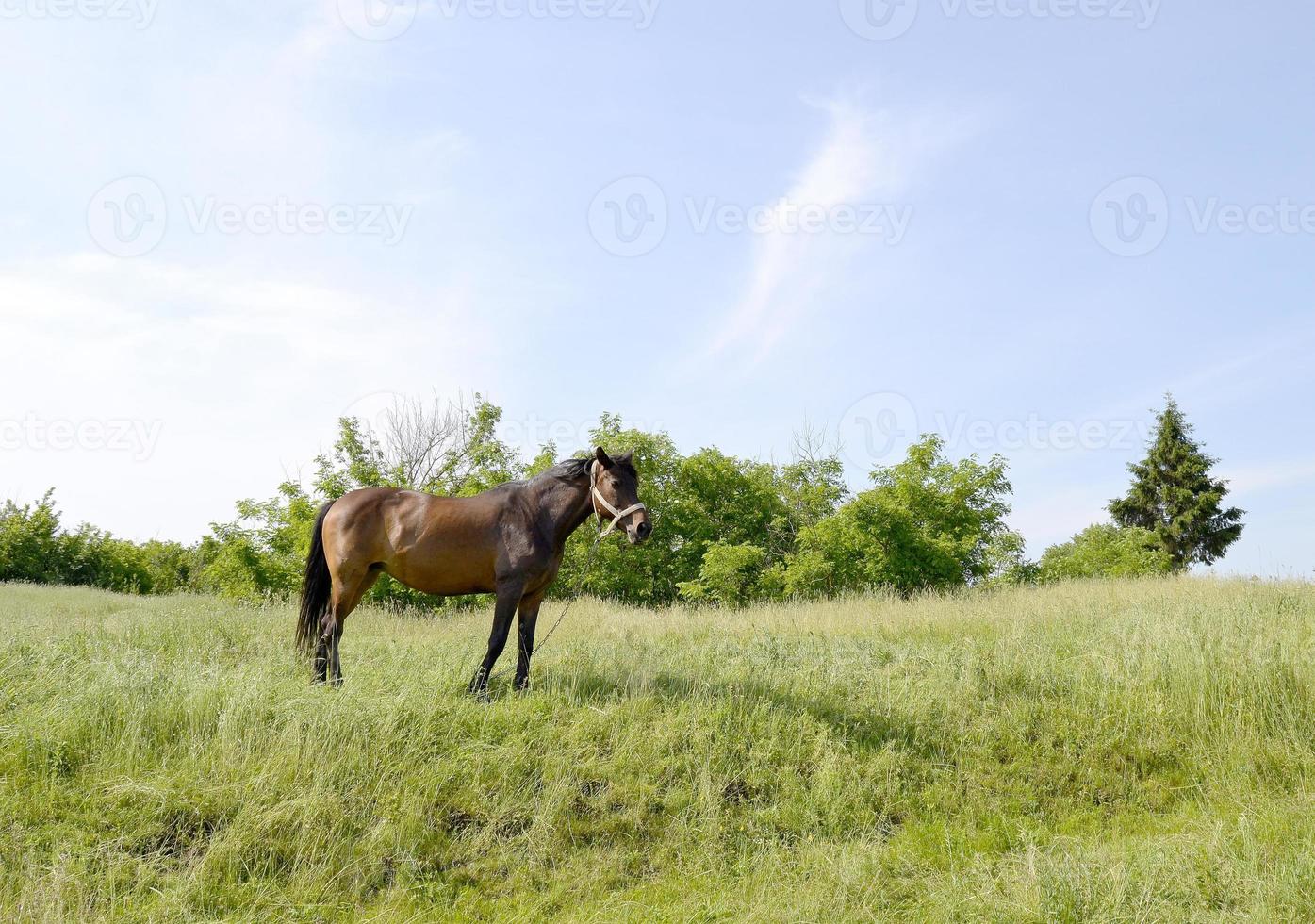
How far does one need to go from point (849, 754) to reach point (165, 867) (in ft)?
16.6

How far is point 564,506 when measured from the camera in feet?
24.0

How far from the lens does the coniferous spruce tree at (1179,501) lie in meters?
36.8

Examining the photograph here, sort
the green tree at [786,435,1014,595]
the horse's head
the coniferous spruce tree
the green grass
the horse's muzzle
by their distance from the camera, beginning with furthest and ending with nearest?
the coniferous spruce tree → the green tree at [786,435,1014,595] → the horse's head → the horse's muzzle → the green grass

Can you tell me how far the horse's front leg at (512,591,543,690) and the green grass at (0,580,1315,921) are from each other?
209mm

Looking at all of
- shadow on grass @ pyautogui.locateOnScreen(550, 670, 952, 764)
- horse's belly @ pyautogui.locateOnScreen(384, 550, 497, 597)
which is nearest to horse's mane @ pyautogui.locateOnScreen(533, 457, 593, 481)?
horse's belly @ pyautogui.locateOnScreen(384, 550, 497, 597)

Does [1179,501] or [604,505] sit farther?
[1179,501]

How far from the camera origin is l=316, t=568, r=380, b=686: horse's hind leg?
288 inches

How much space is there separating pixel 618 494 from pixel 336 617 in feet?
9.75

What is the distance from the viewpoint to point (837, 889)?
4984 mm

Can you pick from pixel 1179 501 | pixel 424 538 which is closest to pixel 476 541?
pixel 424 538

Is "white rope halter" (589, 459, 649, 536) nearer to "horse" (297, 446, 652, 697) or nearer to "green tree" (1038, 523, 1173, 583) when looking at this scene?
"horse" (297, 446, 652, 697)

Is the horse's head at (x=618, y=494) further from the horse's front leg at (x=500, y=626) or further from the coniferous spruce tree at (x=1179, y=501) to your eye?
the coniferous spruce tree at (x=1179, y=501)

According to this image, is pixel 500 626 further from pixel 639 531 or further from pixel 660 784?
pixel 660 784

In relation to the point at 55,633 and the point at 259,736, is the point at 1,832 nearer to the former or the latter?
the point at 259,736
